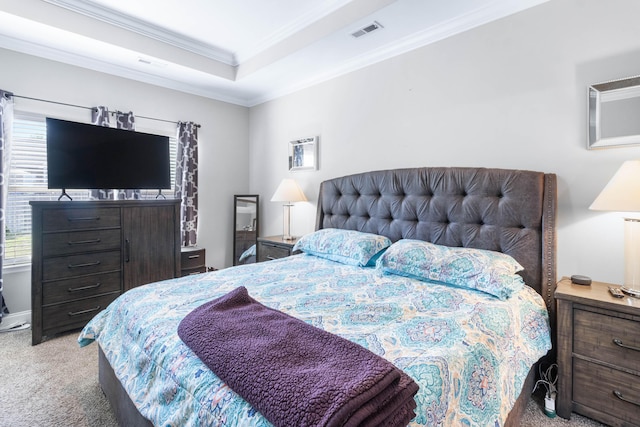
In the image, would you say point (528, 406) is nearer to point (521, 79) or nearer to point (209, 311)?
point (209, 311)

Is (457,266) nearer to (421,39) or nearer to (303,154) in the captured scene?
(421,39)

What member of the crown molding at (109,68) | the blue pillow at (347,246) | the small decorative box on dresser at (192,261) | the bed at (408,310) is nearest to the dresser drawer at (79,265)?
the small decorative box on dresser at (192,261)

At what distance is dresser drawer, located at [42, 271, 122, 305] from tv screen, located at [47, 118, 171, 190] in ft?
2.68

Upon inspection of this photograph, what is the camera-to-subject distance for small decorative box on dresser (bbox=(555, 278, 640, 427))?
1536 mm

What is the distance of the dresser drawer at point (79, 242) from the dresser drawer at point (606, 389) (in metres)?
3.55

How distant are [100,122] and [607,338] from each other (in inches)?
170

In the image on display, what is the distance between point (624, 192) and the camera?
5.25 feet

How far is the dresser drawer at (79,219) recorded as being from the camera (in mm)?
2568

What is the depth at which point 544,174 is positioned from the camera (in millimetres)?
2031

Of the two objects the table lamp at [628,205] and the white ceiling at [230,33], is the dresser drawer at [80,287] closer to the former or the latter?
the white ceiling at [230,33]

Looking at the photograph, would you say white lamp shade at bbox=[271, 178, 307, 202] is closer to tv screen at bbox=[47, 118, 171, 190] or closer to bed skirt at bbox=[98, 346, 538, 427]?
tv screen at bbox=[47, 118, 171, 190]

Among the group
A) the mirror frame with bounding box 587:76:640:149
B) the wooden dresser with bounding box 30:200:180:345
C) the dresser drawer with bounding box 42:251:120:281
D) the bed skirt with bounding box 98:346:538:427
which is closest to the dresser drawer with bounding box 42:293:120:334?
the wooden dresser with bounding box 30:200:180:345

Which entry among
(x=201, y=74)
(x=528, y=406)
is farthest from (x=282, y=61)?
(x=528, y=406)

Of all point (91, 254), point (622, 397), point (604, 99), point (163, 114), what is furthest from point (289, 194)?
point (622, 397)
